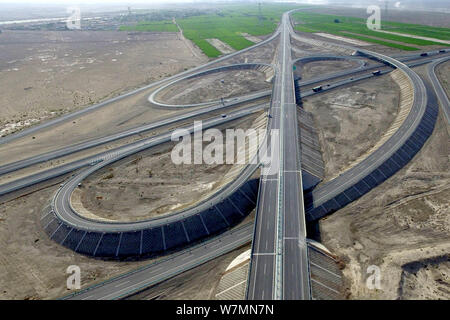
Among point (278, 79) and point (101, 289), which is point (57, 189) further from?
point (278, 79)

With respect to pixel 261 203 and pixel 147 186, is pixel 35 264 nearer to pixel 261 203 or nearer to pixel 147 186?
pixel 147 186

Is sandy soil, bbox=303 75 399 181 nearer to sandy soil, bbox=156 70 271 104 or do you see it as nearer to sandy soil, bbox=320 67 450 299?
sandy soil, bbox=320 67 450 299

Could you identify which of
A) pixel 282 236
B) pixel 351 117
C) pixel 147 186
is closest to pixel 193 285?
pixel 282 236

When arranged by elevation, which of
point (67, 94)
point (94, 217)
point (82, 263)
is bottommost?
point (82, 263)

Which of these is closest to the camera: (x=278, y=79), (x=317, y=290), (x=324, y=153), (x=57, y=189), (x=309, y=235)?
(x=317, y=290)

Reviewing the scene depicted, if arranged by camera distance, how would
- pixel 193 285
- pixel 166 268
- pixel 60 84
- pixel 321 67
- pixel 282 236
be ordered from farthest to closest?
pixel 321 67
pixel 60 84
pixel 282 236
pixel 166 268
pixel 193 285

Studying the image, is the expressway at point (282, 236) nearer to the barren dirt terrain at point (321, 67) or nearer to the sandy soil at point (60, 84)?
the barren dirt terrain at point (321, 67)

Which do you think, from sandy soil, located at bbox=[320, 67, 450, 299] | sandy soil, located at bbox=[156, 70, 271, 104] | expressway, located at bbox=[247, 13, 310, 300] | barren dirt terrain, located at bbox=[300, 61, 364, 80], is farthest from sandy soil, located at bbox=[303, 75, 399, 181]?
sandy soil, located at bbox=[156, 70, 271, 104]
